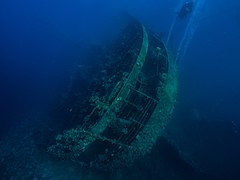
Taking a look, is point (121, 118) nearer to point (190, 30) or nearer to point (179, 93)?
point (179, 93)

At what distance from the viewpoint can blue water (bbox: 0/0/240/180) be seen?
6.66m

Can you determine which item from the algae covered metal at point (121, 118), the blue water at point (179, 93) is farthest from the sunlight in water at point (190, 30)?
the algae covered metal at point (121, 118)

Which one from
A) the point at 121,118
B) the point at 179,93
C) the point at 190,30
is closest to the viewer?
the point at 121,118

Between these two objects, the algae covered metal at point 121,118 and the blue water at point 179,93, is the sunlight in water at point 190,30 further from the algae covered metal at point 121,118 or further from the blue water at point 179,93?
the algae covered metal at point 121,118

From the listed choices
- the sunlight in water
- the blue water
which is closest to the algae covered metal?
the blue water

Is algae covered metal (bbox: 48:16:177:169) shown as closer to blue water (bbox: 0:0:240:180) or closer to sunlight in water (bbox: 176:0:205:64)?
blue water (bbox: 0:0:240:180)

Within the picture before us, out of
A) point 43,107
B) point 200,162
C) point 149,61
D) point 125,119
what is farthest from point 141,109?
point 43,107

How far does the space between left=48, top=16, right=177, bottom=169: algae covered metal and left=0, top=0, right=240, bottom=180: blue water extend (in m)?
1.29

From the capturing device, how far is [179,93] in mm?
11305

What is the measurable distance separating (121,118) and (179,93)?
709 cm

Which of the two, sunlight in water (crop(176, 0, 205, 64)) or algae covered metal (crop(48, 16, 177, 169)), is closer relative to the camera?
algae covered metal (crop(48, 16, 177, 169))

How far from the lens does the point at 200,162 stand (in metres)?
7.45

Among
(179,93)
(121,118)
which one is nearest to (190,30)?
(179,93)

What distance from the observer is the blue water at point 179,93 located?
262 inches
